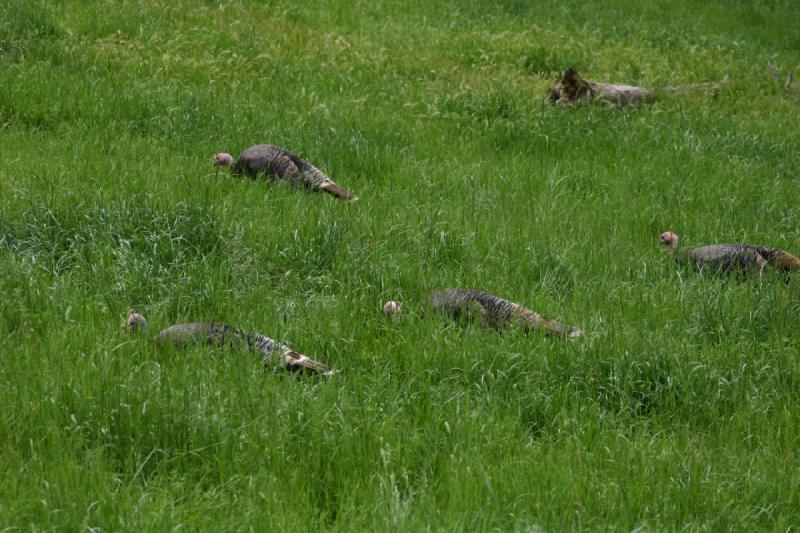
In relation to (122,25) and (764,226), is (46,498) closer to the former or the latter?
(764,226)

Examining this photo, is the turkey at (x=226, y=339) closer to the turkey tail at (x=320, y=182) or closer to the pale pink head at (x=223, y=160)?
the turkey tail at (x=320, y=182)

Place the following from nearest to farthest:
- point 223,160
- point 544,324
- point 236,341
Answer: point 236,341, point 544,324, point 223,160

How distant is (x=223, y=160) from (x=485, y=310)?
3603 mm

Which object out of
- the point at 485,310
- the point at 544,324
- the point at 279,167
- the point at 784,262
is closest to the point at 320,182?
the point at 279,167

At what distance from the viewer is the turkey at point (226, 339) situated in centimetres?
575

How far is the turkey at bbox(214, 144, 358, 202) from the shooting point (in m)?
9.09

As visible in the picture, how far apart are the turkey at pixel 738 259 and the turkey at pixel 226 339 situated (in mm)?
3604

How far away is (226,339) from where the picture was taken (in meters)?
5.89

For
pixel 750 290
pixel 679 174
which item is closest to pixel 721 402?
pixel 750 290

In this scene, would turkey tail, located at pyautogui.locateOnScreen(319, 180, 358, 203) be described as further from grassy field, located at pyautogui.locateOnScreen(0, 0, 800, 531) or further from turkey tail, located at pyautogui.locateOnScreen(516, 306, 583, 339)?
turkey tail, located at pyautogui.locateOnScreen(516, 306, 583, 339)

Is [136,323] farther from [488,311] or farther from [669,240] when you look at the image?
[669,240]

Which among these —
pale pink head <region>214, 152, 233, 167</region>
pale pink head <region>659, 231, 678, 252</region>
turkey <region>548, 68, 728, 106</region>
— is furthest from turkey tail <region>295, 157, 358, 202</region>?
turkey <region>548, 68, 728, 106</region>

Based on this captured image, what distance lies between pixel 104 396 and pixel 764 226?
6454mm

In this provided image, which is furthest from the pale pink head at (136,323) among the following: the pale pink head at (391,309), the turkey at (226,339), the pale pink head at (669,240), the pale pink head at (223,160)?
the pale pink head at (669,240)
